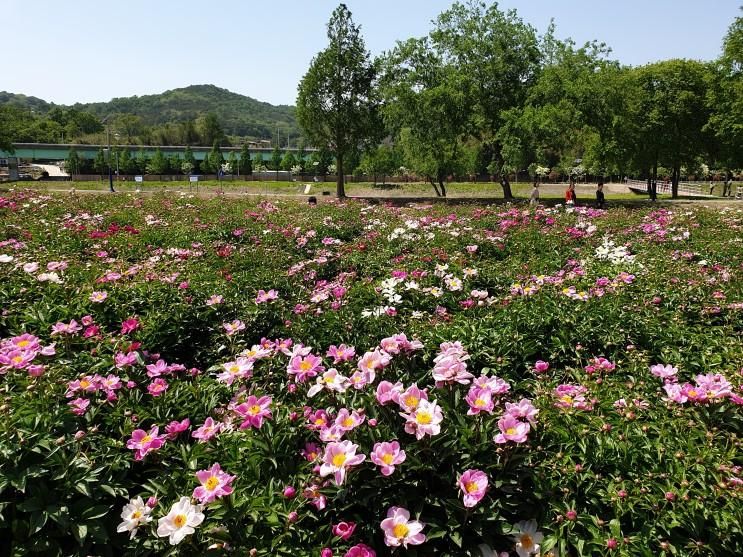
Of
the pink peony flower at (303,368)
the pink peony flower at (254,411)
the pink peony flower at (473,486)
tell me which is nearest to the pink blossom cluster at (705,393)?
the pink peony flower at (473,486)

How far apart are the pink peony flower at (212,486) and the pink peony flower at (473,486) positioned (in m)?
0.83

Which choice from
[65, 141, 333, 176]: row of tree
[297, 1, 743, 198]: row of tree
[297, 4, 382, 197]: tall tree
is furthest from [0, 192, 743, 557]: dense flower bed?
[65, 141, 333, 176]: row of tree

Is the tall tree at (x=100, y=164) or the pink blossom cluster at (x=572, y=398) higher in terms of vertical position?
the tall tree at (x=100, y=164)

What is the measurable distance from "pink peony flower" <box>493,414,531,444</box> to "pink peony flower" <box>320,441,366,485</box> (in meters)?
0.52

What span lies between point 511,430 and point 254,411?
1.05m

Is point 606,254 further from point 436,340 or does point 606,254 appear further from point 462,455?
point 462,455

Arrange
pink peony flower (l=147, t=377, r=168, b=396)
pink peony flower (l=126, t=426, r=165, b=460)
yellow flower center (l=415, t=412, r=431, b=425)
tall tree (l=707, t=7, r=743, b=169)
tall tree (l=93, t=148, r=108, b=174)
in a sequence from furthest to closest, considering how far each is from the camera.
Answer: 1. tall tree (l=93, t=148, r=108, b=174)
2. tall tree (l=707, t=7, r=743, b=169)
3. pink peony flower (l=147, t=377, r=168, b=396)
4. pink peony flower (l=126, t=426, r=165, b=460)
5. yellow flower center (l=415, t=412, r=431, b=425)

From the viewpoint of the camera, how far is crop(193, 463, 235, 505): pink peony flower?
1.71 meters

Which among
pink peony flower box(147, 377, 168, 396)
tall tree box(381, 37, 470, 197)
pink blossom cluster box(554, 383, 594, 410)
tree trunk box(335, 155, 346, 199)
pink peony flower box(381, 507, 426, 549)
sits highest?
tall tree box(381, 37, 470, 197)

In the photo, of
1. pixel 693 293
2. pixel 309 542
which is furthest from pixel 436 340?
pixel 693 293

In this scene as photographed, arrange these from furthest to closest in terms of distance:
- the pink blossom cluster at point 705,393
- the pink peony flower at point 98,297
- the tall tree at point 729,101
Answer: the tall tree at point 729,101 → the pink peony flower at point 98,297 → the pink blossom cluster at point 705,393

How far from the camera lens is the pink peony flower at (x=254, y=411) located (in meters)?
2.03

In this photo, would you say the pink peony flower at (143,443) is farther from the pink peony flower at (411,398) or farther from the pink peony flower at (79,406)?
the pink peony flower at (411,398)

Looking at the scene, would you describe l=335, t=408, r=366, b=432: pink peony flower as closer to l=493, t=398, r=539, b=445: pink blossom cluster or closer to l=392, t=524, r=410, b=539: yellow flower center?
l=392, t=524, r=410, b=539: yellow flower center
